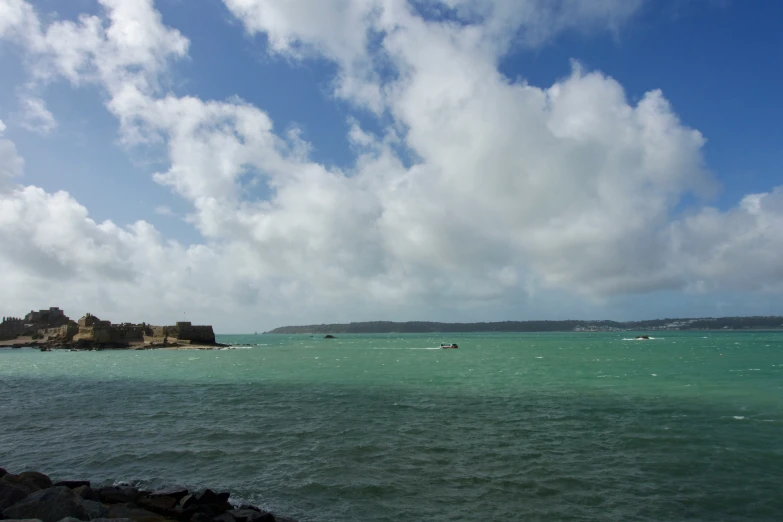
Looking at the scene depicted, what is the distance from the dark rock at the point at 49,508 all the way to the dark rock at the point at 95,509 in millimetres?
367

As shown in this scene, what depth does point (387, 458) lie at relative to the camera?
1717 cm

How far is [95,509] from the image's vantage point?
422 inches

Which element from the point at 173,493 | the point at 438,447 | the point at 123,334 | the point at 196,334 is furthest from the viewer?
the point at 196,334

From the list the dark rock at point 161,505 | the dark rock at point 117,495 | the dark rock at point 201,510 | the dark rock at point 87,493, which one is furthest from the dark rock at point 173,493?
the dark rock at point 201,510

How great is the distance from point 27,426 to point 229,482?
631 inches

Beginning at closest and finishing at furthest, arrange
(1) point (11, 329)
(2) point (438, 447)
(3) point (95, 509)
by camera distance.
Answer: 1. (3) point (95, 509)
2. (2) point (438, 447)
3. (1) point (11, 329)

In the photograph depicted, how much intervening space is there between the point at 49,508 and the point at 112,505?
9.78 ft

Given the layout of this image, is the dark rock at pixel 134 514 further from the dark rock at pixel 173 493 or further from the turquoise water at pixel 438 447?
the turquoise water at pixel 438 447

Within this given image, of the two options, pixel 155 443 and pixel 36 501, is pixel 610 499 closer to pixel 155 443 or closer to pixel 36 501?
pixel 36 501

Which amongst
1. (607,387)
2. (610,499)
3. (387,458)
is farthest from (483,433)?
(607,387)

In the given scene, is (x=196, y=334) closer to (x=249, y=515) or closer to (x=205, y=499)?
(x=205, y=499)

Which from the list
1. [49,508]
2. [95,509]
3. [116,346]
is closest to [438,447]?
[95,509]

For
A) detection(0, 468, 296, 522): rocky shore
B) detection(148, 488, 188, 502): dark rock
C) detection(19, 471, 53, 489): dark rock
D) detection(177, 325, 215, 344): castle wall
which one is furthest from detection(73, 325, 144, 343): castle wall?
detection(148, 488, 188, 502): dark rock

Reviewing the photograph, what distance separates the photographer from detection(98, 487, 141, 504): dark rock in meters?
12.9
